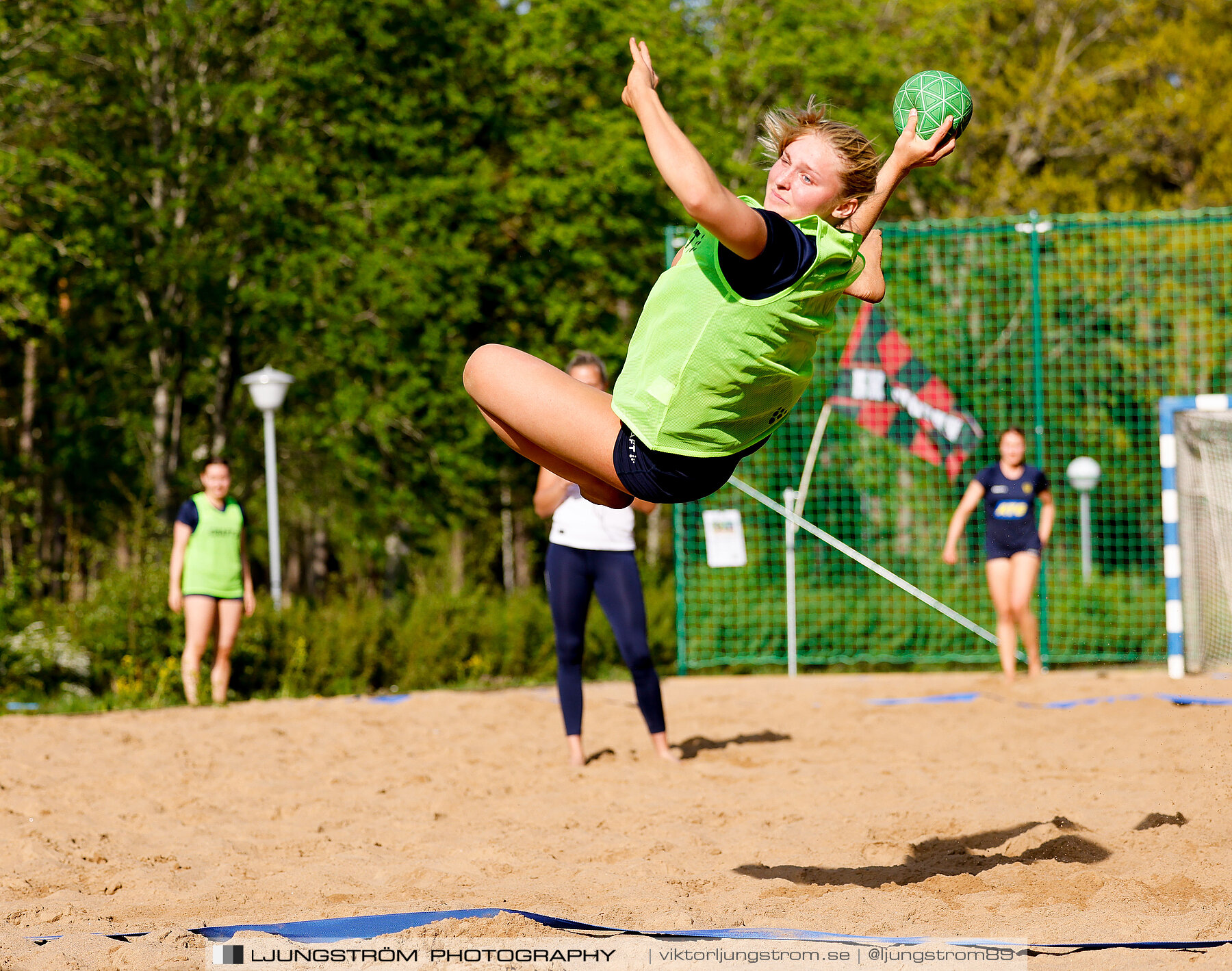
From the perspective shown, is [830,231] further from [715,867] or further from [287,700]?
[287,700]

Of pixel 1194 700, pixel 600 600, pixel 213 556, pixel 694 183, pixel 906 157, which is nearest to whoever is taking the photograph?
pixel 694 183

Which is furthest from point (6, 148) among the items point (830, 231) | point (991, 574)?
point (830, 231)

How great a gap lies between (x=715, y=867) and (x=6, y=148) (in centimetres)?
1469

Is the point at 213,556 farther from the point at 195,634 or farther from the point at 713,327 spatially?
the point at 713,327

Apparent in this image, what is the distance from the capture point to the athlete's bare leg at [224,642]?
8359mm

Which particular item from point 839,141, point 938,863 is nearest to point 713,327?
point 839,141

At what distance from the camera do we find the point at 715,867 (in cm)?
391

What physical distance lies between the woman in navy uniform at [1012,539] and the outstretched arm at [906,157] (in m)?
5.51

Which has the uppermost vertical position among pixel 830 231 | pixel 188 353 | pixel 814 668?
pixel 188 353

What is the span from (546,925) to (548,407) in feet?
4.14

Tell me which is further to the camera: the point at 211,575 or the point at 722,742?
the point at 211,575

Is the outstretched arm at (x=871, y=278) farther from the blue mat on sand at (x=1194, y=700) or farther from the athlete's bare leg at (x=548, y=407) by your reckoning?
the blue mat on sand at (x=1194, y=700)

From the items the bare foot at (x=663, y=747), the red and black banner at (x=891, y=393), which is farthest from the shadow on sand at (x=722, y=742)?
the red and black banner at (x=891, y=393)

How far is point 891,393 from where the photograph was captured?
11523mm
